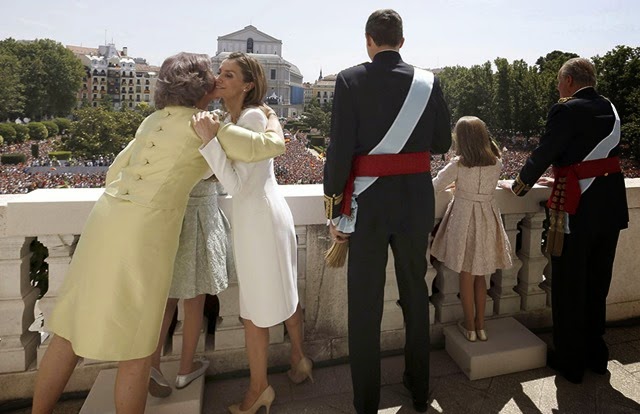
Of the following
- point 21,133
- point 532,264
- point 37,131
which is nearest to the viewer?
point 532,264

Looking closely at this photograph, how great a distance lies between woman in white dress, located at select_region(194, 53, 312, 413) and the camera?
6.37 ft

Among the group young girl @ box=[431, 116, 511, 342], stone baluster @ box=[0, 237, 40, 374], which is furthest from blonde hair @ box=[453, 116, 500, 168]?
stone baluster @ box=[0, 237, 40, 374]

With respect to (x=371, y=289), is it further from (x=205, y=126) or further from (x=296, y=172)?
(x=296, y=172)

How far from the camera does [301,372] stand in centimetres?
235

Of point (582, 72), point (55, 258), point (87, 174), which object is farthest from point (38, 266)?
point (87, 174)

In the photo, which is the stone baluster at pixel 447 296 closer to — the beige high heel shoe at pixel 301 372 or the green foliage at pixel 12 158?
the beige high heel shoe at pixel 301 372

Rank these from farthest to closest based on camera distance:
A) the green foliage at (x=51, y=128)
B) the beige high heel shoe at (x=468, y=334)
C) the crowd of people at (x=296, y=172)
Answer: the green foliage at (x=51, y=128) → the crowd of people at (x=296, y=172) → the beige high heel shoe at (x=468, y=334)

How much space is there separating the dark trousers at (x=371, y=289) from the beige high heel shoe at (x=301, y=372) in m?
0.35

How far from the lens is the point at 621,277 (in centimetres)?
303

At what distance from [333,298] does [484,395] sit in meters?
0.85

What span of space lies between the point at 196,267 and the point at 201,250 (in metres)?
0.07

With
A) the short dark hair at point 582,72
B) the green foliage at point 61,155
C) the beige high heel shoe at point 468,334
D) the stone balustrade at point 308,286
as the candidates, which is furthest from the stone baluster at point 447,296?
the green foliage at point 61,155

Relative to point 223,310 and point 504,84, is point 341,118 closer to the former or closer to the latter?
point 223,310

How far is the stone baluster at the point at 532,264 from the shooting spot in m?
2.82
